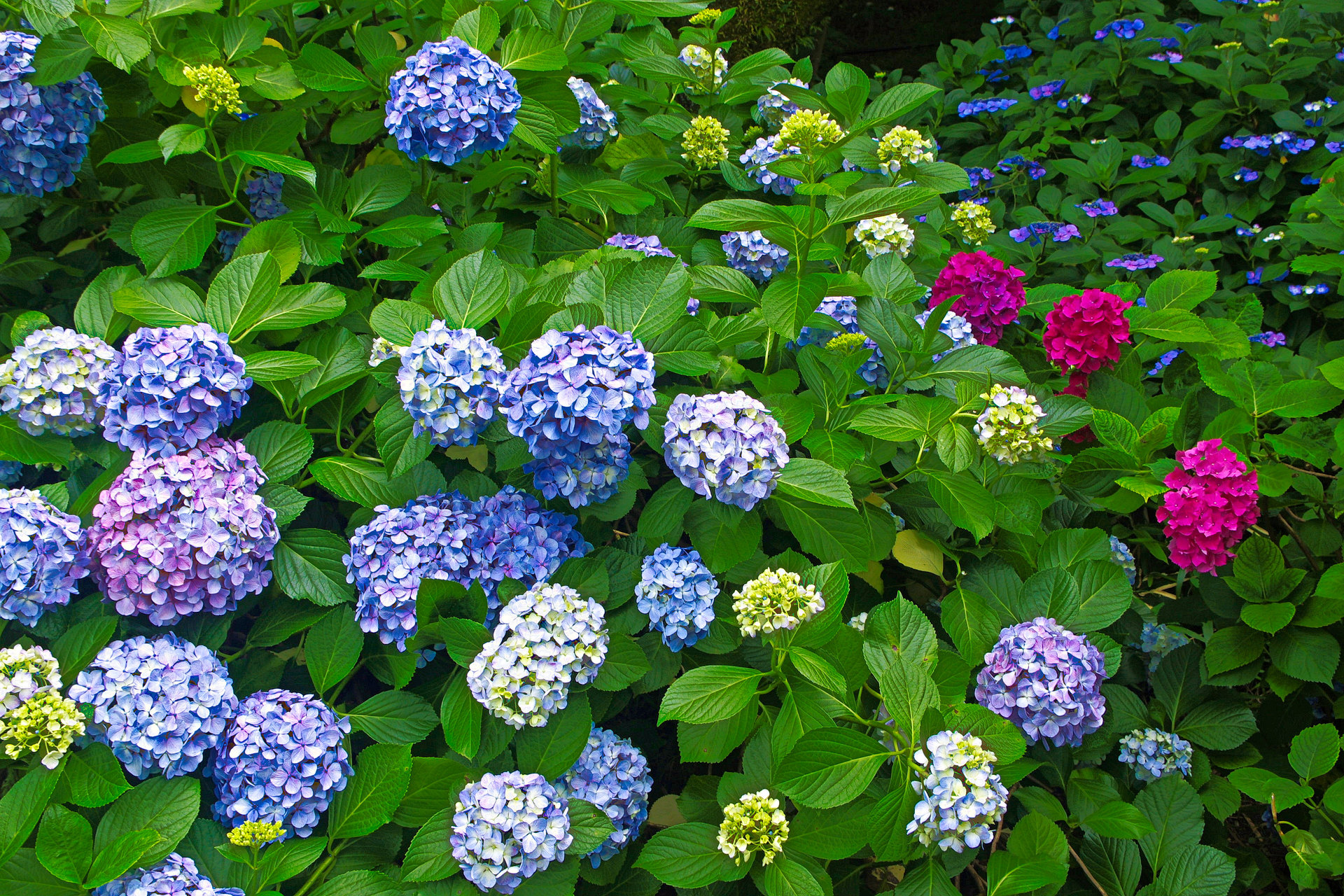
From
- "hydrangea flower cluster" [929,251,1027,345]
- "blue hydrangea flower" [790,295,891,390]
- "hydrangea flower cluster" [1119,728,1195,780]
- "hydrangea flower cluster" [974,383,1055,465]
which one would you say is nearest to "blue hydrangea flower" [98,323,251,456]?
"blue hydrangea flower" [790,295,891,390]

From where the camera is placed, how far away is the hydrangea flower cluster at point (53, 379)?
148 cm

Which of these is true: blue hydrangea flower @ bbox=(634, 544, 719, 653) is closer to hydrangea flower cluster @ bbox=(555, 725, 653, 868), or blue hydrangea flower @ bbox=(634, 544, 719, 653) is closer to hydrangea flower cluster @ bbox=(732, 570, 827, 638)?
hydrangea flower cluster @ bbox=(732, 570, 827, 638)

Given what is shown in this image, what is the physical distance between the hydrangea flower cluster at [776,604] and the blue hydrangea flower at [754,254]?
0.99 m

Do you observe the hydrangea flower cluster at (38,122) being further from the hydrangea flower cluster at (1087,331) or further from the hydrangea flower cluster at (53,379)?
the hydrangea flower cluster at (1087,331)

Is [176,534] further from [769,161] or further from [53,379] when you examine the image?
[769,161]

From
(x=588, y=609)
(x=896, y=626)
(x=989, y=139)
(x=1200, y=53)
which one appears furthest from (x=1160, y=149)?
(x=588, y=609)

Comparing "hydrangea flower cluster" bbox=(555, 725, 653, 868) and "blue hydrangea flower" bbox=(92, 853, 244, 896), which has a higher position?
"blue hydrangea flower" bbox=(92, 853, 244, 896)

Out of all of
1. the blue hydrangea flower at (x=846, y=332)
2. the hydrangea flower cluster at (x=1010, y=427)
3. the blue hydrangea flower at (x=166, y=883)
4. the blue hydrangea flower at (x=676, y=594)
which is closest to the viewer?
the blue hydrangea flower at (x=166, y=883)

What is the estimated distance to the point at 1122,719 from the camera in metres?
1.91

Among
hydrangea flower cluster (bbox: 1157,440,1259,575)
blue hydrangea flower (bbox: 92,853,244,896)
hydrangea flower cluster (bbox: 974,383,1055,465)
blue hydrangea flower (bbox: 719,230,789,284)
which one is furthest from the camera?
blue hydrangea flower (bbox: 719,230,789,284)

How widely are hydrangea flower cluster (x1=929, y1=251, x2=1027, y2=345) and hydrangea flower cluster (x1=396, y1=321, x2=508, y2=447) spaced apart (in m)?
1.26

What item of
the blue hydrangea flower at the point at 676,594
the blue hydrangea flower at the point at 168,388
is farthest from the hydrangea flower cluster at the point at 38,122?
the blue hydrangea flower at the point at 676,594

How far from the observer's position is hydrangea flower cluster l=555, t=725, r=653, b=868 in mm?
1562

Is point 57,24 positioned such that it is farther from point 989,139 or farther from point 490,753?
point 989,139
